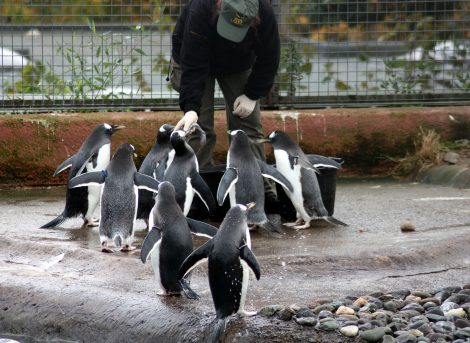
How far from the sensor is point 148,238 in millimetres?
4859

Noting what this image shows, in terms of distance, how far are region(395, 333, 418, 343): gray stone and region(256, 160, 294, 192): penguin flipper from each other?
248 centimetres

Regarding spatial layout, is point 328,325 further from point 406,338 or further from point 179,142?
point 179,142

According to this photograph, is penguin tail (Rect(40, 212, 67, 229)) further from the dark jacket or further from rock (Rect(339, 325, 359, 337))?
rock (Rect(339, 325, 359, 337))

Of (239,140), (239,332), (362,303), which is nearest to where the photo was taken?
(239,332)

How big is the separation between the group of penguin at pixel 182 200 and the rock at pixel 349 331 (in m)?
0.46

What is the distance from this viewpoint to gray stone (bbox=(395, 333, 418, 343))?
4.25 m

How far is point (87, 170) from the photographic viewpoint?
6.98m

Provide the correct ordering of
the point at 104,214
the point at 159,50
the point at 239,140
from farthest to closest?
the point at 159,50 → the point at 239,140 → the point at 104,214

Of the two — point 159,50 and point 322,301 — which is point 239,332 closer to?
point 322,301

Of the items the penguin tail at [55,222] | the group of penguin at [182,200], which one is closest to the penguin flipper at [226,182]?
the group of penguin at [182,200]

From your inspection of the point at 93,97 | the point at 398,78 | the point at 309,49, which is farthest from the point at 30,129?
the point at 398,78

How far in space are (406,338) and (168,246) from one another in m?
1.29

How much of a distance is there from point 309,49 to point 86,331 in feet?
18.0

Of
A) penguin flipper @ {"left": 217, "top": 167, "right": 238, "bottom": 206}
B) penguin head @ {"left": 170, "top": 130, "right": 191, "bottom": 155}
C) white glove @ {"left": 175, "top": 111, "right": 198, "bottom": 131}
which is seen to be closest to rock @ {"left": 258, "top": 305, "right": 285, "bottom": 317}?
penguin flipper @ {"left": 217, "top": 167, "right": 238, "bottom": 206}
